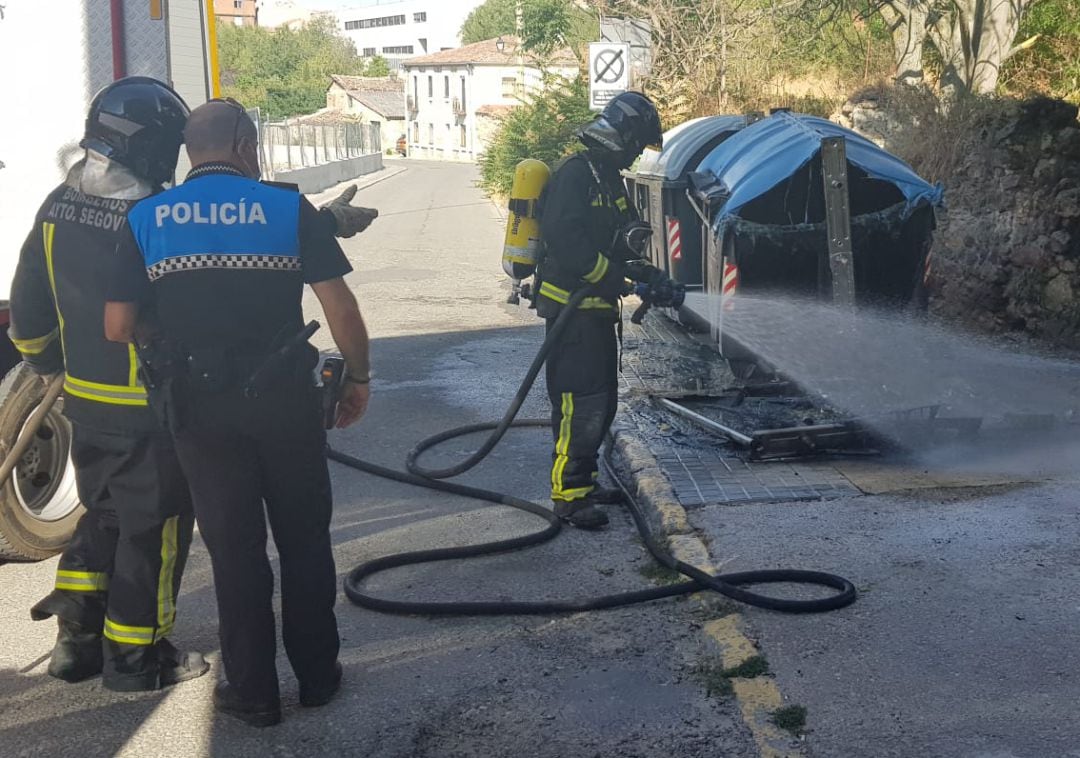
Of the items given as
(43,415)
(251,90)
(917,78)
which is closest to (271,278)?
(43,415)

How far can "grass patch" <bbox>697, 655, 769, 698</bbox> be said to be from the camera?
3.69 m

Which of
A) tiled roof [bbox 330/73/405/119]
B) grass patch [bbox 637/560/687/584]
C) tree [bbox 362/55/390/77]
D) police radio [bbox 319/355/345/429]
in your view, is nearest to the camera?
police radio [bbox 319/355/345/429]

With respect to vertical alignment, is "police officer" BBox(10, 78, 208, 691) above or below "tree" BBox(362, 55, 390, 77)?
below

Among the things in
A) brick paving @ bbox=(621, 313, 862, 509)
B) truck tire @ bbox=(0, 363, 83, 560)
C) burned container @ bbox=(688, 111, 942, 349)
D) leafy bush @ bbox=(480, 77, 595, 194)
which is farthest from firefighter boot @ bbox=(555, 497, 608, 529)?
leafy bush @ bbox=(480, 77, 595, 194)

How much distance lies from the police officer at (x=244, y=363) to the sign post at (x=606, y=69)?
12041 mm

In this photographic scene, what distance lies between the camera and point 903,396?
23.6ft

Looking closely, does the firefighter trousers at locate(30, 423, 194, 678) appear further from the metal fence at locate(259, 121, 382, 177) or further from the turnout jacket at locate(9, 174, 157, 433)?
the metal fence at locate(259, 121, 382, 177)

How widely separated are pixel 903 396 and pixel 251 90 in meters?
104

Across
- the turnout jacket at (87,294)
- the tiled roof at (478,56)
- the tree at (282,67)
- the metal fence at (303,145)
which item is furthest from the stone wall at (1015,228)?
the tree at (282,67)

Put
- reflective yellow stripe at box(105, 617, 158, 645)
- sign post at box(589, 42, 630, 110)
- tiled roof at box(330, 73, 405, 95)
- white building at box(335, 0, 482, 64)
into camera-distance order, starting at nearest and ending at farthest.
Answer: reflective yellow stripe at box(105, 617, 158, 645) → sign post at box(589, 42, 630, 110) → tiled roof at box(330, 73, 405, 95) → white building at box(335, 0, 482, 64)

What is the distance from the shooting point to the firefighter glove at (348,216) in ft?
12.2

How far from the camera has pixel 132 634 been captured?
3715 millimetres

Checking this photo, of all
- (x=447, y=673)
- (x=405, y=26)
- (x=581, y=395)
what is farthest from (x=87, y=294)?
(x=405, y=26)

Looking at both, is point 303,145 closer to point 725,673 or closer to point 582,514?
point 582,514
